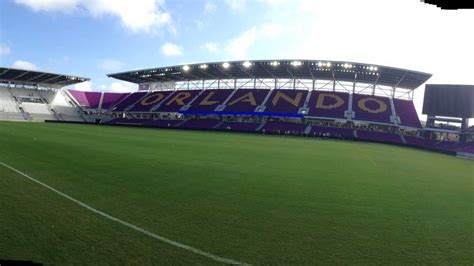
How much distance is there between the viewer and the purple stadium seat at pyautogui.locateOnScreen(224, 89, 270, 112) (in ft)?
217

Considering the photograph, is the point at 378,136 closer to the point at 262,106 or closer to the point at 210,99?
the point at 262,106

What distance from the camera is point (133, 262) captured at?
441 cm

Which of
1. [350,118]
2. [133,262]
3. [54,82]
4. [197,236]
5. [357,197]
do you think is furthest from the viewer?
[54,82]

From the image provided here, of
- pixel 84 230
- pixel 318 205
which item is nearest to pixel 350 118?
pixel 318 205

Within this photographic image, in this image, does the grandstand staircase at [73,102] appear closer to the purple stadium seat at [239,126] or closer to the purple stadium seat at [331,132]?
the purple stadium seat at [239,126]

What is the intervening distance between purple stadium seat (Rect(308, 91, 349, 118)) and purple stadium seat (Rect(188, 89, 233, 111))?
19.8 m

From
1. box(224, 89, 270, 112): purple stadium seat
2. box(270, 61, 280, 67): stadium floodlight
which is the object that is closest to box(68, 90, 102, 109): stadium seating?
box(224, 89, 270, 112): purple stadium seat

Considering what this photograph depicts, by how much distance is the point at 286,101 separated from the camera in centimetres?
6588

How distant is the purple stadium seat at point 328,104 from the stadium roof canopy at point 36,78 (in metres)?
55.4

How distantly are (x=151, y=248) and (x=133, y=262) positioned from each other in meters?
0.51

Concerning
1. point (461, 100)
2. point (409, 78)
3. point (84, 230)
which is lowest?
point (84, 230)

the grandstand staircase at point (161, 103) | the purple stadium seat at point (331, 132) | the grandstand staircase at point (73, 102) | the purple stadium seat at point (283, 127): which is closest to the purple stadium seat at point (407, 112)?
the purple stadium seat at point (331, 132)

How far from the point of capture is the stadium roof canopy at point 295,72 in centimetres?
5738

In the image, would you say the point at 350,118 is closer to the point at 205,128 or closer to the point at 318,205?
the point at 205,128
